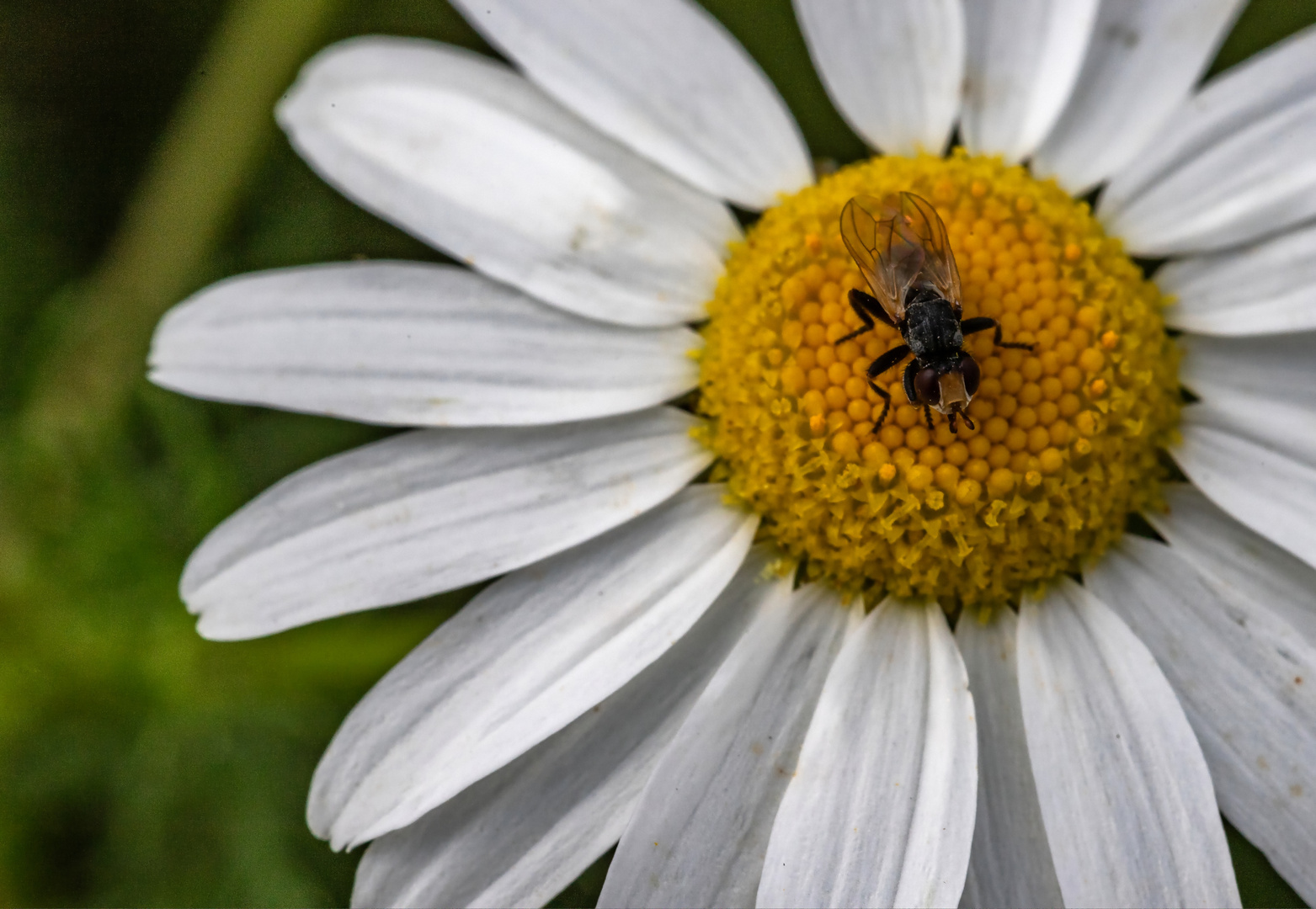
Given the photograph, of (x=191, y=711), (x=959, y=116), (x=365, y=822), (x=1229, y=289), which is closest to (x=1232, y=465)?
(x=1229, y=289)

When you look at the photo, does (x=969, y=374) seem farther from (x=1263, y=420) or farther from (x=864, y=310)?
(x=1263, y=420)

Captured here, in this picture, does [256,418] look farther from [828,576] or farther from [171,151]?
[828,576]

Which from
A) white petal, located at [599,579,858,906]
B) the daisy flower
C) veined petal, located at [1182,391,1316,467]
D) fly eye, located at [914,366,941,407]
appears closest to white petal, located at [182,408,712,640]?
the daisy flower

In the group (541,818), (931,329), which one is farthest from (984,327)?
(541,818)

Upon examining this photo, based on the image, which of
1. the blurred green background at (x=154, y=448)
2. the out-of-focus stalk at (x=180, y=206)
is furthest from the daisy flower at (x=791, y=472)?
the out-of-focus stalk at (x=180, y=206)

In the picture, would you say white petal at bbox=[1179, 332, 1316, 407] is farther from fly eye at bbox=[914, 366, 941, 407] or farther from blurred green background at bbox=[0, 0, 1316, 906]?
blurred green background at bbox=[0, 0, 1316, 906]

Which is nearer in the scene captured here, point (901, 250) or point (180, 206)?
point (901, 250)

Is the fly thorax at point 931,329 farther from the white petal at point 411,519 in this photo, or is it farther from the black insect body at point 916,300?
the white petal at point 411,519
